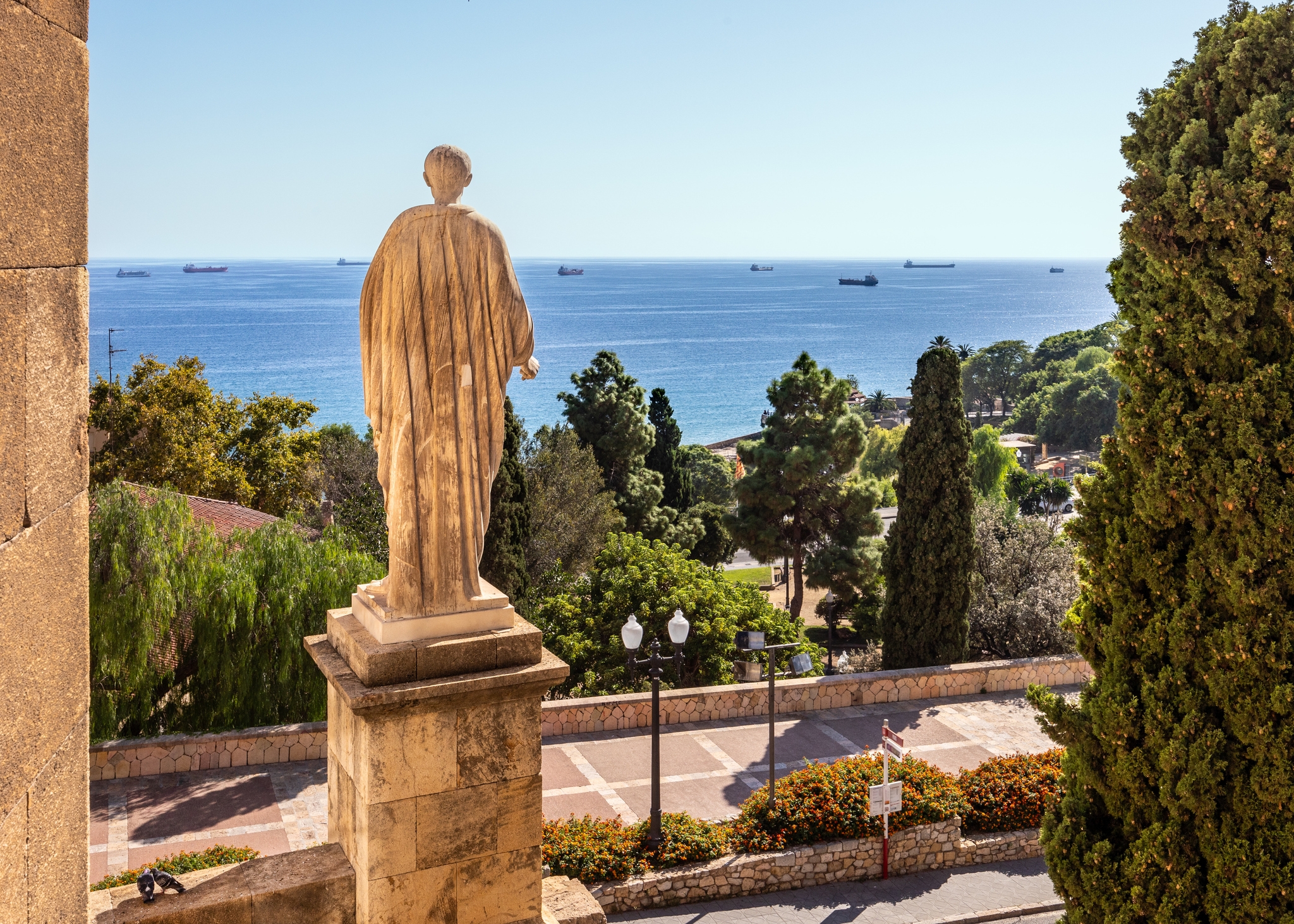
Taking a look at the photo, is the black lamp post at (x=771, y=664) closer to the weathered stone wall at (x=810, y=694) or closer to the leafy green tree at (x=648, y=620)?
the weathered stone wall at (x=810, y=694)

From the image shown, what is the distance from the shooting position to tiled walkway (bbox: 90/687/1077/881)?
1328cm

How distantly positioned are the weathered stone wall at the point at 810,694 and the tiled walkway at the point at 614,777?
Result: 0.21 metres

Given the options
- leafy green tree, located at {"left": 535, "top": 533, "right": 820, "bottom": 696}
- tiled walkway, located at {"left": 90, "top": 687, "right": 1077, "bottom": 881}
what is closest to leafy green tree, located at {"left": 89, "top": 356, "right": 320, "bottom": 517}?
leafy green tree, located at {"left": 535, "top": 533, "right": 820, "bottom": 696}

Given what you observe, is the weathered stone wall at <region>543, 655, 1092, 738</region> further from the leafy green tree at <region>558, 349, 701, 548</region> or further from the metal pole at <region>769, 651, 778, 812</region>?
the leafy green tree at <region>558, 349, 701, 548</region>

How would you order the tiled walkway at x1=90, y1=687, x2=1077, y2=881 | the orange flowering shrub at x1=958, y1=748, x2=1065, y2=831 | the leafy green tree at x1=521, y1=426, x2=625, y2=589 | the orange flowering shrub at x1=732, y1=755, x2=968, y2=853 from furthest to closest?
the leafy green tree at x1=521, y1=426, x2=625, y2=589 < the orange flowering shrub at x1=958, y1=748, x2=1065, y2=831 < the orange flowering shrub at x1=732, y1=755, x2=968, y2=853 < the tiled walkway at x1=90, y1=687, x2=1077, y2=881

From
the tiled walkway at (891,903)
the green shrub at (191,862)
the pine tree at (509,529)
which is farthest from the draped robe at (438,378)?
the pine tree at (509,529)

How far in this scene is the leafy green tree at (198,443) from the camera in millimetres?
29203

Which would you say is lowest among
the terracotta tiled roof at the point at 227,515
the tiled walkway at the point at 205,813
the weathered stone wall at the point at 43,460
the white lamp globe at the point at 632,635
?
the tiled walkway at the point at 205,813

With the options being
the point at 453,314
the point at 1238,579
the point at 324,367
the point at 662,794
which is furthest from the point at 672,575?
the point at 324,367

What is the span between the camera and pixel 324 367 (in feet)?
417

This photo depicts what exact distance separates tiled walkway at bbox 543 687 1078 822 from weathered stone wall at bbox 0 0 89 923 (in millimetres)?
12285

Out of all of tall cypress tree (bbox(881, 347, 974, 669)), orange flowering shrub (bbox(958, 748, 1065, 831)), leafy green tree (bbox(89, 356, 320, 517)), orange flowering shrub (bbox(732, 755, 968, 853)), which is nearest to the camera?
orange flowering shrub (bbox(732, 755, 968, 853))

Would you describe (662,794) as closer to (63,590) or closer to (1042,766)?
(1042,766)

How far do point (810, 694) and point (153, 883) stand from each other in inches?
570
